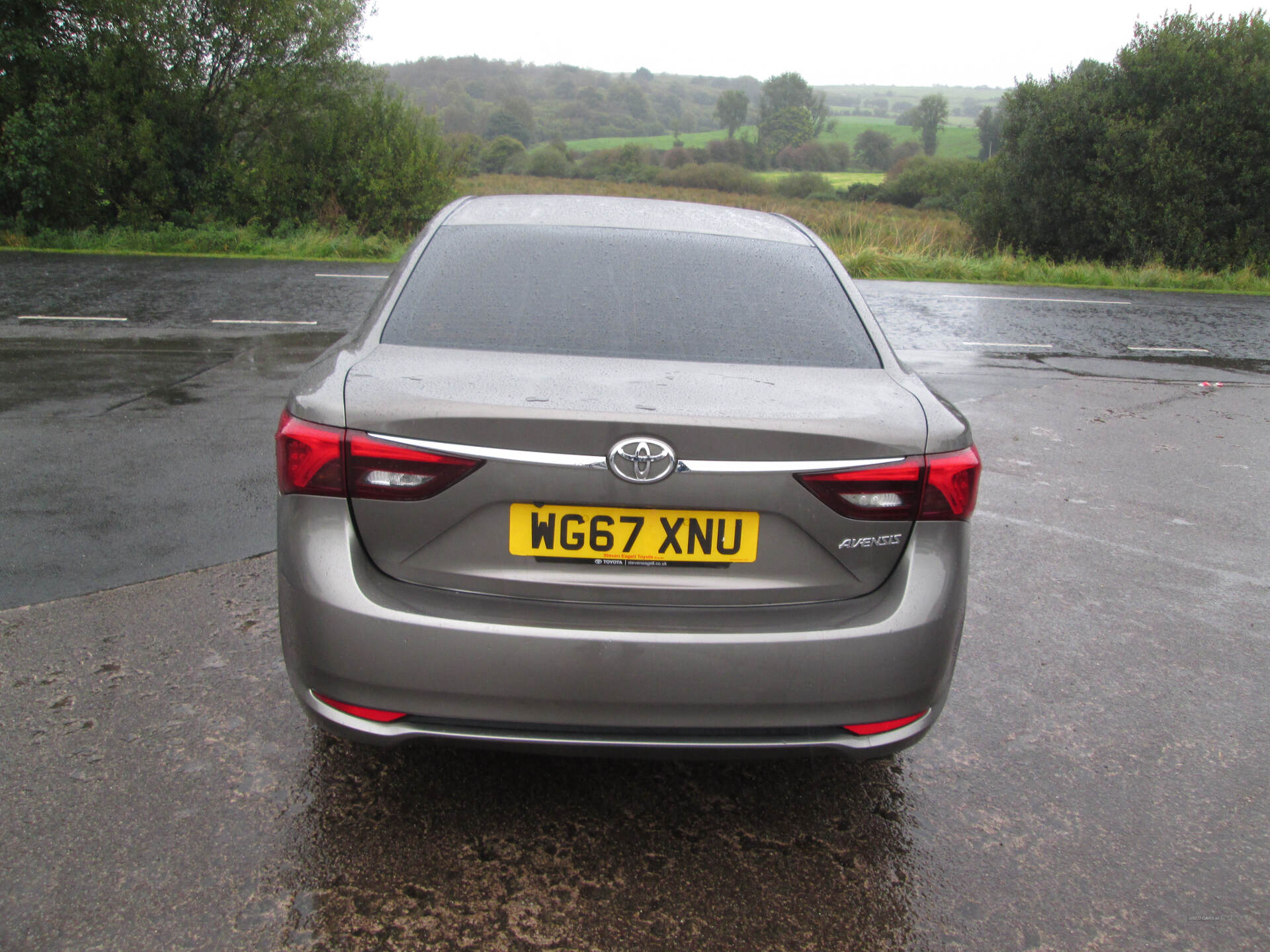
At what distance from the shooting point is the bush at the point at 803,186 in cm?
7075

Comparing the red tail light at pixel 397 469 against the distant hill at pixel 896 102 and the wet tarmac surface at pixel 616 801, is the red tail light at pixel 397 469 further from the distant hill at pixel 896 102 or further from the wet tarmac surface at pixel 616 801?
the distant hill at pixel 896 102

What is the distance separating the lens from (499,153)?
60.0m

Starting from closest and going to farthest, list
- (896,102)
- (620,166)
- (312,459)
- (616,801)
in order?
1. (312,459)
2. (616,801)
3. (620,166)
4. (896,102)

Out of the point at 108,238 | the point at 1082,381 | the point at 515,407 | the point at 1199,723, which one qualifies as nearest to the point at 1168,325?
the point at 1082,381

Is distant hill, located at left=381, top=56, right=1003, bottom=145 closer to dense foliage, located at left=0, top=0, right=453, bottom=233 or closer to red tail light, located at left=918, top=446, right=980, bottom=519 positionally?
dense foliage, located at left=0, top=0, right=453, bottom=233

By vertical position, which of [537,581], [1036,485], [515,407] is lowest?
[1036,485]

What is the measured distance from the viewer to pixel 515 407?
7.09 ft

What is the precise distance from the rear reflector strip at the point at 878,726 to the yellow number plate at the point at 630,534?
49 cm

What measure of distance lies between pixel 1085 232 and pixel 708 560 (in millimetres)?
24495

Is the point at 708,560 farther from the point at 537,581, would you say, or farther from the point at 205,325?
the point at 205,325

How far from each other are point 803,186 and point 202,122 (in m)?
58.4

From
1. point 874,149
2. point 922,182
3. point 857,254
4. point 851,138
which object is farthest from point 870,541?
point 851,138

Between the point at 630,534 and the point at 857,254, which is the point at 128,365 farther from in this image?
the point at 857,254

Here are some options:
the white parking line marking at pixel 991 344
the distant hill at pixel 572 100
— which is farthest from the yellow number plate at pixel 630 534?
the distant hill at pixel 572 100
